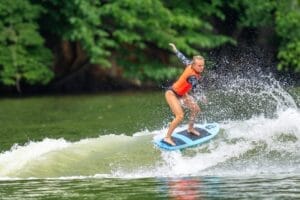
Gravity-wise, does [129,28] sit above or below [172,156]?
above

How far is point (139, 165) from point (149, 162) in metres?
0.24

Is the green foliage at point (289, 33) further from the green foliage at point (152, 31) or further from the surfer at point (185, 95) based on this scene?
the surfer at point (185, 95)

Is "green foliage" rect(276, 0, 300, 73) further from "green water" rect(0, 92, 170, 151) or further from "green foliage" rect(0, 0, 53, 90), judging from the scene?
"green foliage" rect(0, 0, 53, 90)

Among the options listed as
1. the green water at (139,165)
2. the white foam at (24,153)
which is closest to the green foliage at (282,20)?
the green water at (139,165)

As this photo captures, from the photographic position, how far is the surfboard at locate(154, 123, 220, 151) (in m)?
18.1

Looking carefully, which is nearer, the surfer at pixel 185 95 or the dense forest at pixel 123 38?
the surfer at pixel 185 95

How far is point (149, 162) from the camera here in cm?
1786

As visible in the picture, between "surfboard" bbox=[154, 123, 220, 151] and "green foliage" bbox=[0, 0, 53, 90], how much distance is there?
17.5 metres

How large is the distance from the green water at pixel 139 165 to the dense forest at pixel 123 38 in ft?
36.6

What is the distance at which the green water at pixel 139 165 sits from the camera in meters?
14.4

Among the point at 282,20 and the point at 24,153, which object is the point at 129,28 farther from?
the point at 24,153

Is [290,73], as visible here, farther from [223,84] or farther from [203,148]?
[203,148]

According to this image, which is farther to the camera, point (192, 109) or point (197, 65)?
point (192, 109)

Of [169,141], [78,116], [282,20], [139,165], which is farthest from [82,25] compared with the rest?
[139,165]
